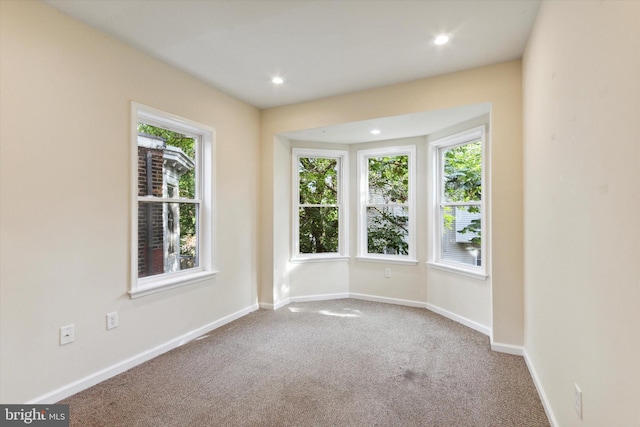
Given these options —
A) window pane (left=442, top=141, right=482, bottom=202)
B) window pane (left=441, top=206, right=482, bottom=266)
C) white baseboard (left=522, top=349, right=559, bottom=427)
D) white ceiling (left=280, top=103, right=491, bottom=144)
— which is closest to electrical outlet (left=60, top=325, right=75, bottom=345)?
white ceiling (left=280, top=103, right=491, bottom=144)

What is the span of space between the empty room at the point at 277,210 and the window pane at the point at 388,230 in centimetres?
43

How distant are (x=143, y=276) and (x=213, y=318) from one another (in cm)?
93

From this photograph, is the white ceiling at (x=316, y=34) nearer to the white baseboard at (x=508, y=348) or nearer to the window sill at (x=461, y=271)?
the window sill at (x=461, y=271)

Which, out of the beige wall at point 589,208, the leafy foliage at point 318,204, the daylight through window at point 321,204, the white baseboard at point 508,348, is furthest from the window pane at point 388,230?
the beige wall at point 589,208

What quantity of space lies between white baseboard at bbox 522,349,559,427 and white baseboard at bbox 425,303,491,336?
0.54 m

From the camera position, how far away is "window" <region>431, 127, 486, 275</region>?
11.1ft

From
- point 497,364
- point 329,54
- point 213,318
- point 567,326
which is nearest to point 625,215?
point 567,326

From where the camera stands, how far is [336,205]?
14.8ft

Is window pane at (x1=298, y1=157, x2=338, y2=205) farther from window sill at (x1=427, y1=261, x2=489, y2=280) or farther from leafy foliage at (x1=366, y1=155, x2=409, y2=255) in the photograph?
window sill at (x1=427, y1=261, x2=489, y2=280)

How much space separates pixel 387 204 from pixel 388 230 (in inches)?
14.8

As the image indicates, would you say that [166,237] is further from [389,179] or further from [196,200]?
[389,179]

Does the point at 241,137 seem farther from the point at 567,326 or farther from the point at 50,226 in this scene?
the point at 567,326

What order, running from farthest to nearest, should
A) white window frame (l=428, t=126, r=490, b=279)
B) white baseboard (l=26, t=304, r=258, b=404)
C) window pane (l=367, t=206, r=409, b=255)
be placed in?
window pane (l=367, t=206, r=409, b=255)
white window frame (l=428, t=126, r=490, b=279)
white baseboard (l=26, t=304, r=258, b=404)

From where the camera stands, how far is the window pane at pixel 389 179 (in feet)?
14.0
